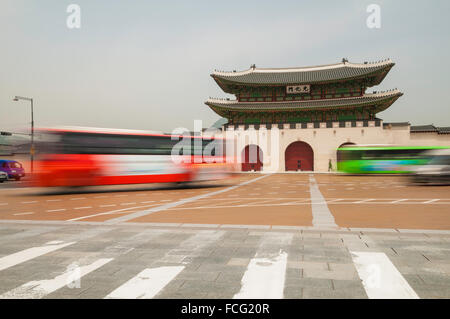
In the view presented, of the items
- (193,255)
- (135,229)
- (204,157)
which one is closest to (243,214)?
(135,229)

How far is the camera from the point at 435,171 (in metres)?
18.0

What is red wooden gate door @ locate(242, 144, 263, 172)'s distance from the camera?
4197 centimetres

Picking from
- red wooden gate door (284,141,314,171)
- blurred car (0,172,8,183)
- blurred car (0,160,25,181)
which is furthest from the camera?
red wooden gate door (284,141,314,171)

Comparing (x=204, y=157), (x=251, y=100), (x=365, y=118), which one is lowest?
(x=204, y=157)

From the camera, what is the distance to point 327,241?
18.1 feet

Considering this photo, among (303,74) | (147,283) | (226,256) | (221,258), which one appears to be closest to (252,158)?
(303,74)

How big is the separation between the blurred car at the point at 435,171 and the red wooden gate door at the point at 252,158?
79.6 feet

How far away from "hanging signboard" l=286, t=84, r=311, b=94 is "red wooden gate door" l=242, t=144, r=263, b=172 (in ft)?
26.9

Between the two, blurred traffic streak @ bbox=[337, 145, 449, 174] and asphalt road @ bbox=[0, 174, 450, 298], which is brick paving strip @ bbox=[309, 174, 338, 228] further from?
blurred traffic streak @ bbox=[337, 145, 449, 174]

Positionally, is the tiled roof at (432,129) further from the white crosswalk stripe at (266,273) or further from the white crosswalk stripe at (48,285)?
the white crosswalk stripe at (48,285)

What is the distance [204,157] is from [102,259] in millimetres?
14871

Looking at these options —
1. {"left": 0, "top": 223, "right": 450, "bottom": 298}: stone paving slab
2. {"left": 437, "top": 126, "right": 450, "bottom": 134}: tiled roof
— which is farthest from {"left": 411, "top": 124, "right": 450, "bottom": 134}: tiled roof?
{"left": 0, "top": 223, "right": 450, "bottom": 298}: stone paving slab

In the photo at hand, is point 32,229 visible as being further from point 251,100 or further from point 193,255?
point 251,100

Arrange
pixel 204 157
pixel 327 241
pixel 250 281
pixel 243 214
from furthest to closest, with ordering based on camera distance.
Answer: pixel 204 157
pixel 243 214
pixel 327 241
pixel 250 281
